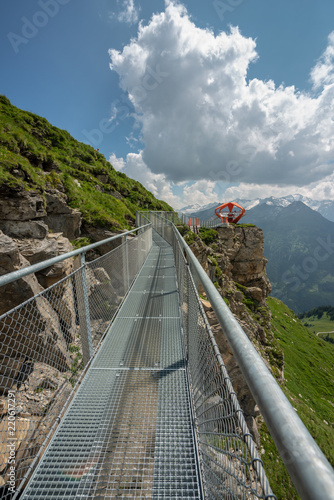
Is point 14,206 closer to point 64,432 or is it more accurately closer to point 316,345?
point 64,432

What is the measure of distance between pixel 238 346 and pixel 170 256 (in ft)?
33.0

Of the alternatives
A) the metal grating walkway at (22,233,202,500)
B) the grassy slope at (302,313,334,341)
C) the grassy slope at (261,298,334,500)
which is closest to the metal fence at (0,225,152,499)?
the metal grating walkway at (22,233,202,500)

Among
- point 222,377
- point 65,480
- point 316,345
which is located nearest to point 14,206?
point 65,480

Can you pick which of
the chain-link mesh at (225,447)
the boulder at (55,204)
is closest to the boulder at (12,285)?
the chain-link mesh at (225,447)

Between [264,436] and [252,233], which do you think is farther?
[252,233]

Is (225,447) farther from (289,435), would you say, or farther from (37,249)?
(37,249)

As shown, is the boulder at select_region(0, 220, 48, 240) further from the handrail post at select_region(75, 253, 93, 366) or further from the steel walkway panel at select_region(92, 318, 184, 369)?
the handrail post at select_region(75, 253, 93, 366)

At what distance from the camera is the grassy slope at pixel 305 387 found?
7.68m

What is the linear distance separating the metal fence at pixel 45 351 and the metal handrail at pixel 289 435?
1786 mm

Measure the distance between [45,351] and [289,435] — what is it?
5254 millimetres

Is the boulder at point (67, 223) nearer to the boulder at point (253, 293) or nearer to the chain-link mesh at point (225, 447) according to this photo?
the chain-link mesh at point (225, 447)

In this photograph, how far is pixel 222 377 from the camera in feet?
4.67

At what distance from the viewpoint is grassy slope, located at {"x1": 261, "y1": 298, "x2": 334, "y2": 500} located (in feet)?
25.2

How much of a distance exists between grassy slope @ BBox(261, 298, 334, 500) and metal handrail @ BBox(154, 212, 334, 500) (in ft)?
30.3
